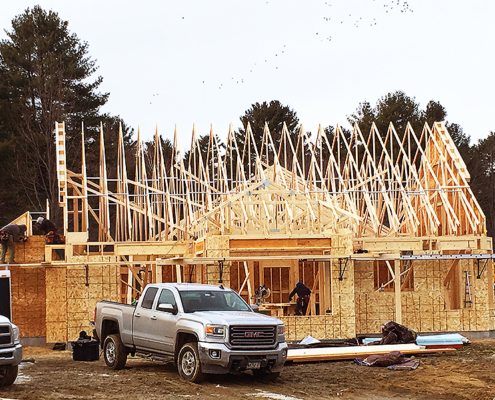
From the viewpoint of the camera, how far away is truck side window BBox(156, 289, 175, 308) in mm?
14930

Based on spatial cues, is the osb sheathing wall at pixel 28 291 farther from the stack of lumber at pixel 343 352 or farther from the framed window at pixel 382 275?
the framed window at pixel 382 275

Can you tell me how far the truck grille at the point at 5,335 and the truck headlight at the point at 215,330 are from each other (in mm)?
3419

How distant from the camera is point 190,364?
14.0 meters

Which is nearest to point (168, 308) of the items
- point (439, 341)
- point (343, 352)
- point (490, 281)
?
point (343, 352)

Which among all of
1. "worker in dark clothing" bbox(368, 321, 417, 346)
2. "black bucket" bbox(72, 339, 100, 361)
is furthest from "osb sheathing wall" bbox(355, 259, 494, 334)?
"black bucket" bbox(72, 339, 100, 361)

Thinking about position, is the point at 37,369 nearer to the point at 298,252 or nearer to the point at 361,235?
the point at 298,252

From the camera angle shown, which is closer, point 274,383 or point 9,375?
point 9,375

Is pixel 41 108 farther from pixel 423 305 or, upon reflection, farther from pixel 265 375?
pixel 265 375

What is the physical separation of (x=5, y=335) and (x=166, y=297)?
3.15 m

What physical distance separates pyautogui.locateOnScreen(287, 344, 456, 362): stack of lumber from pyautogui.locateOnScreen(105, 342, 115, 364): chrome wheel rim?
13.4 feet

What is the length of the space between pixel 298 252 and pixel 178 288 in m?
9.10

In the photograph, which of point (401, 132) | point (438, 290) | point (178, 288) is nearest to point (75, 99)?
point (401, 132)

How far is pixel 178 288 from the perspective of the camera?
15062mm

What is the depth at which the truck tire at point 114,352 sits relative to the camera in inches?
621
